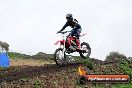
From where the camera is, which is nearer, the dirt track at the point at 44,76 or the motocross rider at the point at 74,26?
the dirt track at the point at 44,76

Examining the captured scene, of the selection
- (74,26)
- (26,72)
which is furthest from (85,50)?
(26,72)

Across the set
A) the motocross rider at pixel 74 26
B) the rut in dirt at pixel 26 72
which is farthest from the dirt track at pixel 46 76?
the motocross rider at pixel 74 26

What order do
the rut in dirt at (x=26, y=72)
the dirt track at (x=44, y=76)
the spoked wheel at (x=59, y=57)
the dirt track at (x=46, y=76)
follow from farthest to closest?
the spoked wheel at (x=59, y=57) < the rut in dirt at (x=26, y=72) < the dirt track at (x=44, y=76) < the dirt track at (x=46, y=76)

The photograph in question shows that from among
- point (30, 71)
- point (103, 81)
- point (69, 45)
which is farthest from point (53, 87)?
point (69, 45)

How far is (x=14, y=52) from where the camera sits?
4684 centimetres

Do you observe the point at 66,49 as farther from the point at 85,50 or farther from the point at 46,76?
the point at 46,76

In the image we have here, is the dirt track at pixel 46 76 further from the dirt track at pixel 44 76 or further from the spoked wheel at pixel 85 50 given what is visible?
the spoked wheel at pixel 85 50

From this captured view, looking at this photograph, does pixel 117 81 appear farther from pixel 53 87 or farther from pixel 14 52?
pixel 14 52

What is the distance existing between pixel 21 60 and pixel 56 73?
12126 millimetres

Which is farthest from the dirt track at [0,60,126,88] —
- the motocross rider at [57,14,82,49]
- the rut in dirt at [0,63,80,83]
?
the motocross rider at [57,14,82,49]

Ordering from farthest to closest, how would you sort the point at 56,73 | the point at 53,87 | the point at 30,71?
the point at 30,71
the point at 56,73
the point at 53,87

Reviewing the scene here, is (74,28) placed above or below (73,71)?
above

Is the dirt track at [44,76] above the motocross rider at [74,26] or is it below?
below

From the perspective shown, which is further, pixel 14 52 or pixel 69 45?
pixel 14 52
